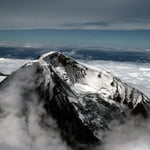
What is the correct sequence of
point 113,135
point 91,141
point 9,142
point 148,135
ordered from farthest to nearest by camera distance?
point 148,135, point 113,135, point 91,141, point 9,142

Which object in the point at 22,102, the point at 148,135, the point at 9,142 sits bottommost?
the point at 148,135

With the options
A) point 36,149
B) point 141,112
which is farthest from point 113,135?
point 36,149

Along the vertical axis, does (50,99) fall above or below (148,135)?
above

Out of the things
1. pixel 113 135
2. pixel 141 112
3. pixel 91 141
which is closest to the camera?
pixel 91 141

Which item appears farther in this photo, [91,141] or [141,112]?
[141,112]

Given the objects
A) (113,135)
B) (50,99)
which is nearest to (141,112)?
(113,135)

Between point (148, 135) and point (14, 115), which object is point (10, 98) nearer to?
point (14, 115)

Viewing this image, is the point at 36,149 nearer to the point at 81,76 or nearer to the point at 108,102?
the point at 108,102
